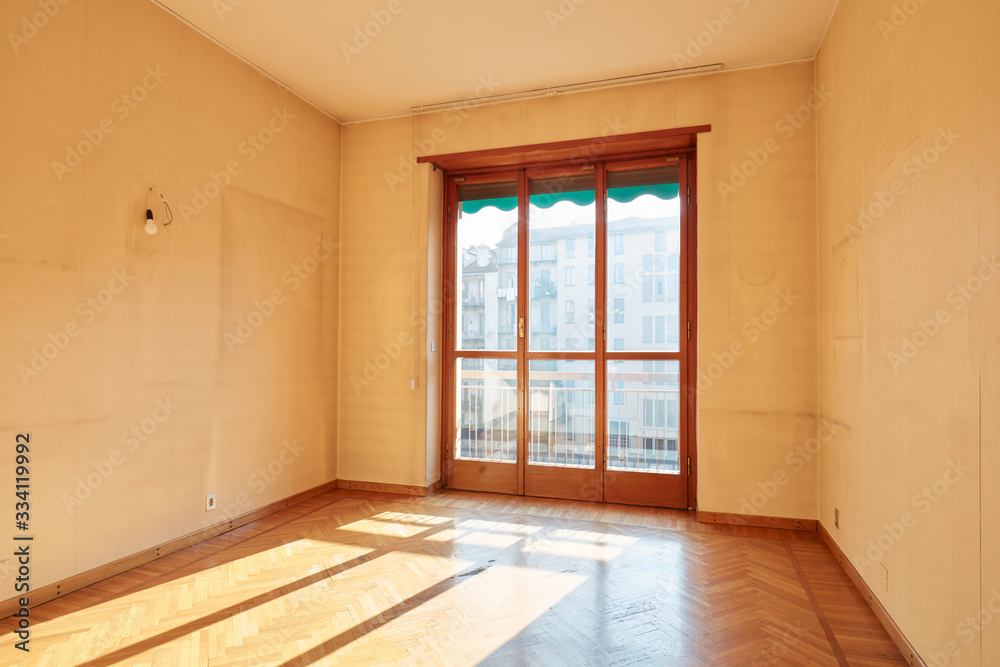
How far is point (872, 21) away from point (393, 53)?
2758 millimetres

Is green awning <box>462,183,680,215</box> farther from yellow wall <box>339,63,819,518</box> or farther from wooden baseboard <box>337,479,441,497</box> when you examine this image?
wooden baseboard <box>337,479,441,497</box>

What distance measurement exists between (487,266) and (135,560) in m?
3.13

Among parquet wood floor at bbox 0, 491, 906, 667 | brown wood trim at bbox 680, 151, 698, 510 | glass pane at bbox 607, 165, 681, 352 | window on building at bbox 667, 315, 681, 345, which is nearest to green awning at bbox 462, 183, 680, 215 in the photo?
glass pane at bbox 607, 165, 681, 352

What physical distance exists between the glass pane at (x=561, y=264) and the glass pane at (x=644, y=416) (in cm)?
43

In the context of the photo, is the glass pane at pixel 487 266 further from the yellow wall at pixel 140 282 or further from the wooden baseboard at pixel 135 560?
the wooden baseboard at pixel 135 560

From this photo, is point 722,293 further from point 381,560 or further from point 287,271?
point 287,271

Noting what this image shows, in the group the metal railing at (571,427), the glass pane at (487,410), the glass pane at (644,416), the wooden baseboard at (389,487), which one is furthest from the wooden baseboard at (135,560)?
the glass pane at (644,416)

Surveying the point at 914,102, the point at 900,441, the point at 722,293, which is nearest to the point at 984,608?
the point at 900,441

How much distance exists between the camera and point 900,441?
222 cm

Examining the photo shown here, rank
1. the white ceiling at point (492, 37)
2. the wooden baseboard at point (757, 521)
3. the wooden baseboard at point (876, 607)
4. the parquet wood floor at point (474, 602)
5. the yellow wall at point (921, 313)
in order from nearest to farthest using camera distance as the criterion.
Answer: the yellow wall at point (921, 313) → the wooden baseboard at point (876, 607) → the parquet wood floor at point (474, 602) → the white ceiling at point (492, 37) → the wooden baseboard at point (757, 521)

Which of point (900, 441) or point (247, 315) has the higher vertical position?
point (247, 315)

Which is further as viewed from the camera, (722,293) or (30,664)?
(722,293)

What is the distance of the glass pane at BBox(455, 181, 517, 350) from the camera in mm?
4598

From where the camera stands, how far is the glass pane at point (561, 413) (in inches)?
172
